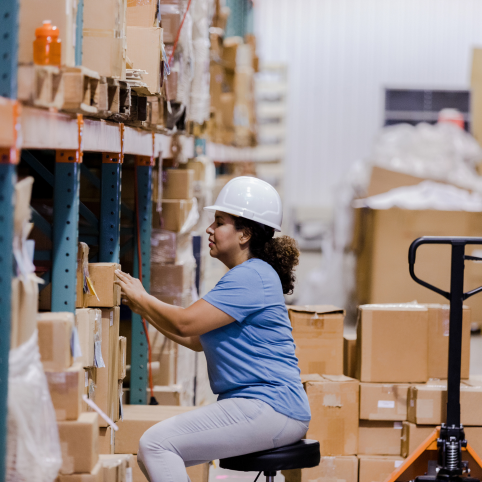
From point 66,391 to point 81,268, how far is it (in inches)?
23.7

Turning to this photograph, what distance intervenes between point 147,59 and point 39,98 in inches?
53.6

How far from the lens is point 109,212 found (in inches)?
137

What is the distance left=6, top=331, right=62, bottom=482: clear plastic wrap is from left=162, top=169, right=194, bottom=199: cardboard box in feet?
7.60

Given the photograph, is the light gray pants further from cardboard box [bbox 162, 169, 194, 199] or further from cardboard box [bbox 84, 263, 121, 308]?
cardboard box [bbox 162, 169, 194, 199]

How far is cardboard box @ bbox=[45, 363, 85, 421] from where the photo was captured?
8.07 feet

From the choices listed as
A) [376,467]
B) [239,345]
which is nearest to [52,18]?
[239,345]

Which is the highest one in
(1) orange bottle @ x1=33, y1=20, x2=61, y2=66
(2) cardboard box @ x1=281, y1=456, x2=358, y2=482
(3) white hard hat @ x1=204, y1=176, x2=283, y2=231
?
(1) orange bottle @ x1=33, y1=20, x2=61, y2=66

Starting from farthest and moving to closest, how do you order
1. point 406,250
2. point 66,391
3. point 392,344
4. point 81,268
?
point 406,250, point 392,344, point 81,268, point 66,391

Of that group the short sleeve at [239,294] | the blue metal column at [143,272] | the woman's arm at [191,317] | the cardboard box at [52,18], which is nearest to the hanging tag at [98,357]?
the woman's arm at [191,317]

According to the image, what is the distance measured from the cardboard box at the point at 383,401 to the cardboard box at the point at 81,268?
1.61m

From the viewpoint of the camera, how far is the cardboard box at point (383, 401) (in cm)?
386

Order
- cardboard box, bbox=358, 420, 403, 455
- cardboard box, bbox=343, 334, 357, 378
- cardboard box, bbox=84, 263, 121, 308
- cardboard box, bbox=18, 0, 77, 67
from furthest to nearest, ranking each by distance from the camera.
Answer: cardboard box, bbox=343, 334, 357, 378 < cardboard box, bbox=358, 420, 403, 455 < cardboard box, bbox=84, 263, 121, 308 < cardboard box, bbox=18, 0, 77, 67

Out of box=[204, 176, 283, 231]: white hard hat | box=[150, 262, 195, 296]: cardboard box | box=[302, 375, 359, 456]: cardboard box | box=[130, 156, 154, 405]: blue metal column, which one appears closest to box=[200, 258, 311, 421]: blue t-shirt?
box=[204, 176, 283, 231]: white hard hat

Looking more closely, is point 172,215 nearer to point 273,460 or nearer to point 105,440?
point 105,440
